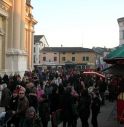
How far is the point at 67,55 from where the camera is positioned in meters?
134

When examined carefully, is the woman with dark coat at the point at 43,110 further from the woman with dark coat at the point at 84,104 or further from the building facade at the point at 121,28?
the building facade at the point at 121,28

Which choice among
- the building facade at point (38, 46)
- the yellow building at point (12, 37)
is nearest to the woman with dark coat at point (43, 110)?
the yellow building at point (12, 37)

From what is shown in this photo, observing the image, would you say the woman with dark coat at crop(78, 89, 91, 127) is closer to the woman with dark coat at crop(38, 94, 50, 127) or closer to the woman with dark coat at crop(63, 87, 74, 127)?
the woman with dark coat at crop(63, 87, 74, 127)

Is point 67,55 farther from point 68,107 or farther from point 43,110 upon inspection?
point 43,110

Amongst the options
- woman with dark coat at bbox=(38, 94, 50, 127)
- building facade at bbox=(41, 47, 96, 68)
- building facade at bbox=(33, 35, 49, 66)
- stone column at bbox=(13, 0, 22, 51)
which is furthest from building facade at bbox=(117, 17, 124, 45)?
woman with dark coat at bbox=(38, 94, 50, 127)

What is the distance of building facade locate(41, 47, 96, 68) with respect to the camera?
13238 cm

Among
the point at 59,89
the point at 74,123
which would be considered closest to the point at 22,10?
the point at 59,89

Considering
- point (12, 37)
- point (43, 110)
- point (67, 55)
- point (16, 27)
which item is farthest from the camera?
point (67, 55)

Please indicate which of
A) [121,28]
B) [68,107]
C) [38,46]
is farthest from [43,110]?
[38,46]

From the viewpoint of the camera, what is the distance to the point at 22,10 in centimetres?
4194

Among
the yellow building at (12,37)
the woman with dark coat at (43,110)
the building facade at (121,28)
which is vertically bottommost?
the woman with dark coat at (43,110)

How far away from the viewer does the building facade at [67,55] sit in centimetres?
13238

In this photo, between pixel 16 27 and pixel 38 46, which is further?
pixel 38 46

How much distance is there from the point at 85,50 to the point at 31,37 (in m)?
74.8
